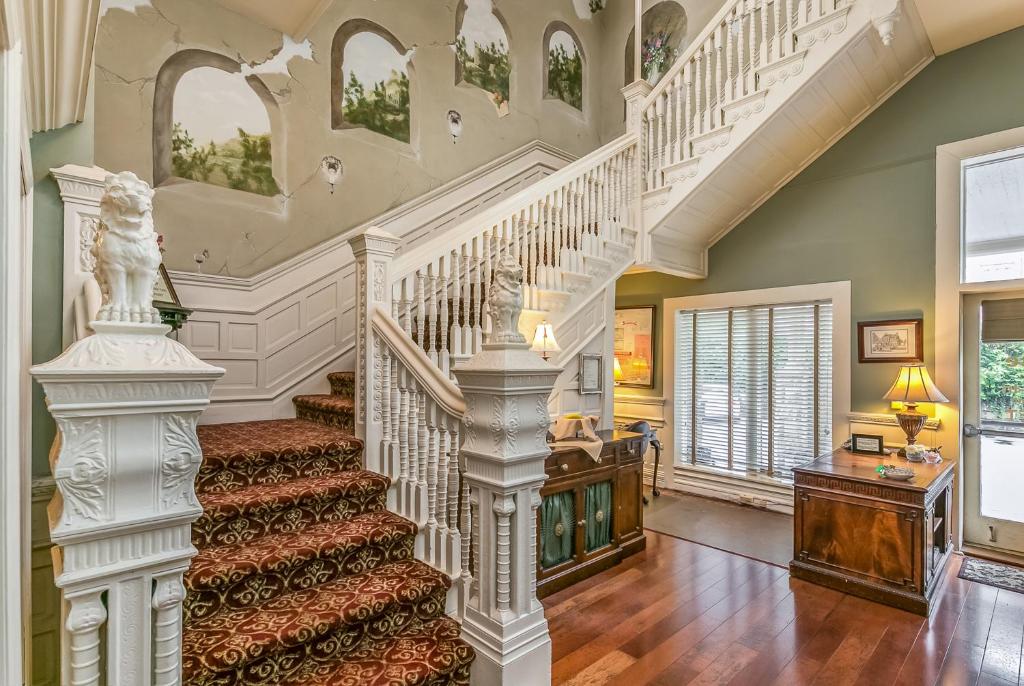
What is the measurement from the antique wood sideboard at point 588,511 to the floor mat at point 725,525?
2.30 ft

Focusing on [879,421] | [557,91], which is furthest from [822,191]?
[557,91]

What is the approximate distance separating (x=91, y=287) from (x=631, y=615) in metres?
2.96

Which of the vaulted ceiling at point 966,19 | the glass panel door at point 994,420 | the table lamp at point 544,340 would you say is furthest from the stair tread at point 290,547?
the vaulted ceiling at point 966,19

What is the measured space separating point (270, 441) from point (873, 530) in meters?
3.52

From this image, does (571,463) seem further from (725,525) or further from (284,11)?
(284,11)

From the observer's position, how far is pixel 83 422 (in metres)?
1.02

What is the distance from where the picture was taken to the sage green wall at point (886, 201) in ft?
12.1

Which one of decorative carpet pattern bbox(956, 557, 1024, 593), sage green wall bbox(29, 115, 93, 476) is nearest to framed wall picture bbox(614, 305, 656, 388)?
decorative carpet pattern bbox(956, 557, 1024, 593)

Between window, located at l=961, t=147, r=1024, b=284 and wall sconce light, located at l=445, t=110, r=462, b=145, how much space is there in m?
4.08

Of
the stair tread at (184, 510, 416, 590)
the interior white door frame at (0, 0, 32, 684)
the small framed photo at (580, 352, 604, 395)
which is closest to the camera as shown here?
the interior white door frame at (0, 0, 32, 684)

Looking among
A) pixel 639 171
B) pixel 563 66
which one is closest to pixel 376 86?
pixel 639 171

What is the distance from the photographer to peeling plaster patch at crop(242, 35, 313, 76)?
11.6 feet

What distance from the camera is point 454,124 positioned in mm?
4773

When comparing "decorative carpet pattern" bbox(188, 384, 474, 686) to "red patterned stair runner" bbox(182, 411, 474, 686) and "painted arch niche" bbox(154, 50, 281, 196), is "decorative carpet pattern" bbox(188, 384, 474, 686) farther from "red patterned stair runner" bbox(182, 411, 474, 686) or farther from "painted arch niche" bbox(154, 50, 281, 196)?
"painted arch niche" bbox(154, 50, 281, 196)
